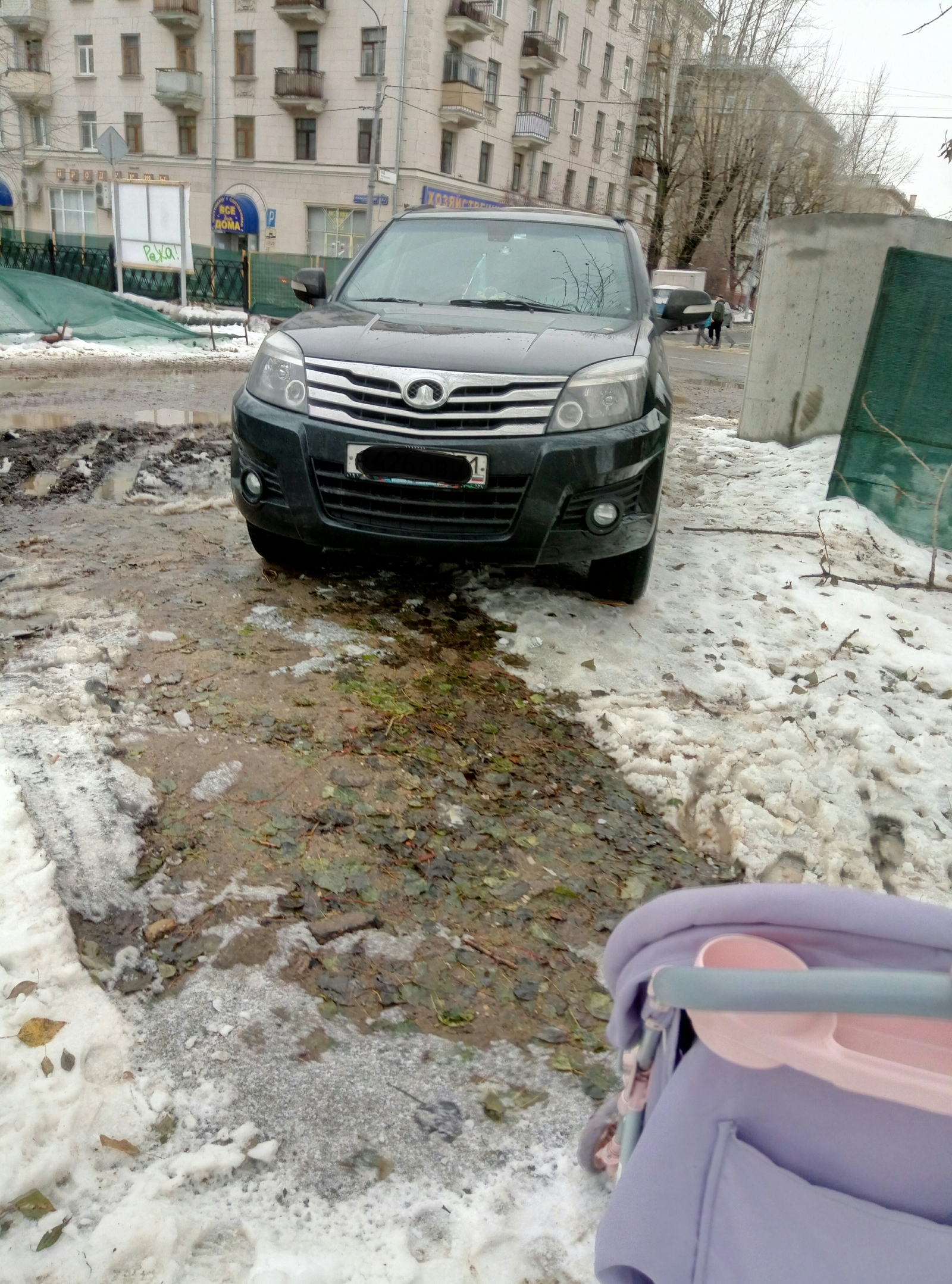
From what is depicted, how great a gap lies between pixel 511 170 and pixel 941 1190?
46.4 meters

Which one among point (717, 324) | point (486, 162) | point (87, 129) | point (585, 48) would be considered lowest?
point (717, 324)

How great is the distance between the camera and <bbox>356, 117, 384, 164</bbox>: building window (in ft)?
117

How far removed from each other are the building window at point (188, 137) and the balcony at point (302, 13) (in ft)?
18.1

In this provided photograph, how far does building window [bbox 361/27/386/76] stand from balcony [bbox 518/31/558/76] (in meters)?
8.48

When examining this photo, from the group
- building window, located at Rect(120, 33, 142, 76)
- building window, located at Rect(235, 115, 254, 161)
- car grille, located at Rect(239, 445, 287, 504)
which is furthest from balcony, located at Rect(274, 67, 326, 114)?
car grille, located at Rect(239, 445, 287, 504)

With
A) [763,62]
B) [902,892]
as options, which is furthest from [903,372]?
[763,62]

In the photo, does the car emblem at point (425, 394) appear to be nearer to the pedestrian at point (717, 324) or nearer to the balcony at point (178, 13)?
the pedestrian at point (717, 324)

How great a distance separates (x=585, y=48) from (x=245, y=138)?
17824mm

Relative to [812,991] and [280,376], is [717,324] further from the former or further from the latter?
[812,991]

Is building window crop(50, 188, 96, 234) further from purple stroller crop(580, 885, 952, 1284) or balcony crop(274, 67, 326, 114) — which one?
purple stroller crop(580, 885, 952, 1284)

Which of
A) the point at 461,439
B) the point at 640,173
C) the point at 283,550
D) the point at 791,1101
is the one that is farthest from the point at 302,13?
the point at 791,1101

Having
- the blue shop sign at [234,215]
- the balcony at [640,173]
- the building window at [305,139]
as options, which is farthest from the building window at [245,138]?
the balcony at [640,173]

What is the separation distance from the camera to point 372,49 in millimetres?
35312

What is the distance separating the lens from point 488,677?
375 cm
